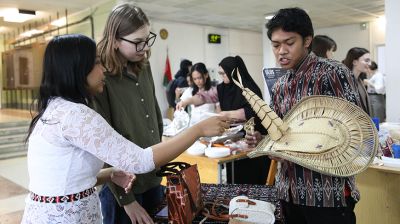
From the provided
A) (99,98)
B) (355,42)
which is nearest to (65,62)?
(99,98)

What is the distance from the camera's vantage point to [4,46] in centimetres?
1124

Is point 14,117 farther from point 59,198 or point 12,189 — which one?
point 59,198

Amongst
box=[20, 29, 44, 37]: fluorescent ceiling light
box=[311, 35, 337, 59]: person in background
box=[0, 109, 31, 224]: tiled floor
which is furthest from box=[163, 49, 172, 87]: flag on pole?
box=[311, 35, 337, 59]: person in background

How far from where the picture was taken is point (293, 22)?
3.98ft

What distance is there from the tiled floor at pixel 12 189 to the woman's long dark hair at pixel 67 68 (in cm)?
273

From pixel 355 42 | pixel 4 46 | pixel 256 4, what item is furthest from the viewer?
pixel 4 46

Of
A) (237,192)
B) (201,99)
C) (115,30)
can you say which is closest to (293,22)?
(115,30)

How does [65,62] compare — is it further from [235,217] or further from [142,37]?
[235,217]

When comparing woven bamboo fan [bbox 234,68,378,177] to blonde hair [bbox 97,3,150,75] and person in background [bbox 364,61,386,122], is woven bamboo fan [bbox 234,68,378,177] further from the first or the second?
person in background [bbox 364,61,386,122]

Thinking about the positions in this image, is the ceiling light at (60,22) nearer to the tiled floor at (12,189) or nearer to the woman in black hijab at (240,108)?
the tiled floor at (12,189)

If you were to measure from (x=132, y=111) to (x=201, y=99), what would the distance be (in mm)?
2427

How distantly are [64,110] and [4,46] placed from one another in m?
12.2

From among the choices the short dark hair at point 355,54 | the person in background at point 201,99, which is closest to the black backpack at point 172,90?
the person in background at point 201,99

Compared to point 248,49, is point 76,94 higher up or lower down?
lower down
